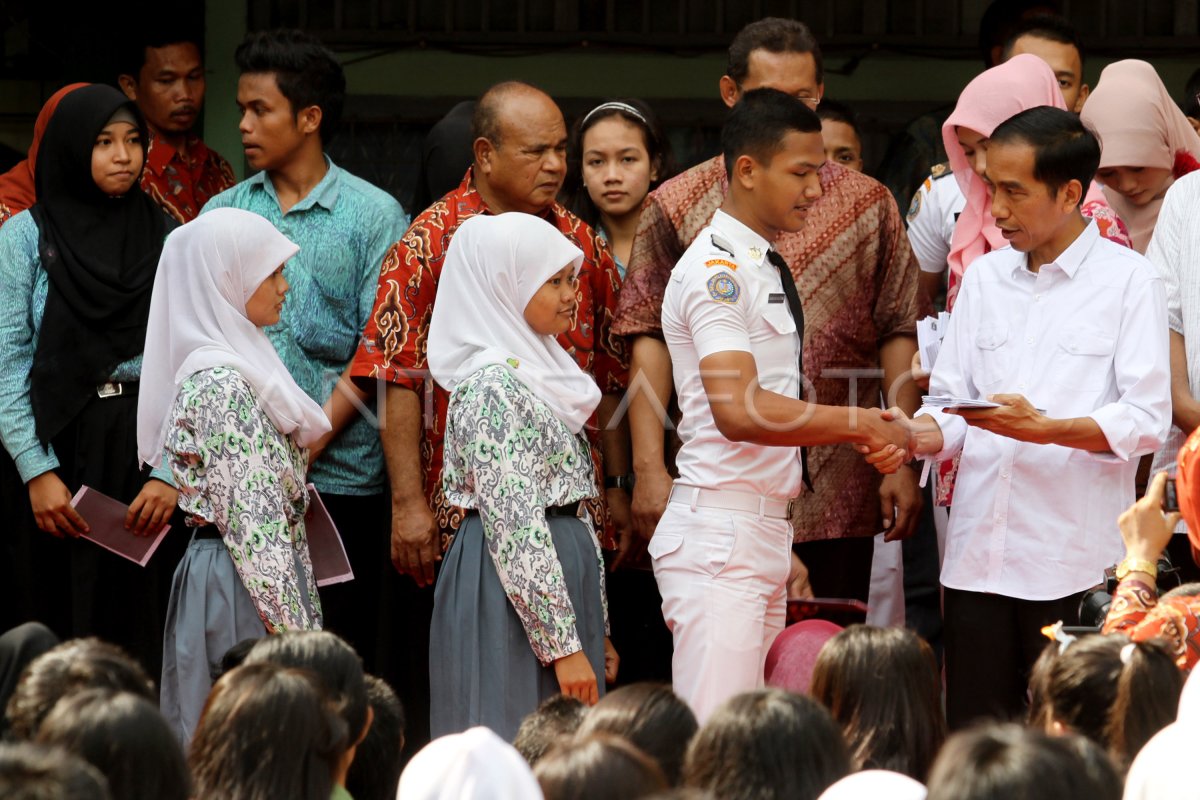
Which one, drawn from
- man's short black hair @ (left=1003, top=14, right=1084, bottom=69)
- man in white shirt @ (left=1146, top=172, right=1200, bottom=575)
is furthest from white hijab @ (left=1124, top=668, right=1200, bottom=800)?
man's short black hair @ (left=1003, top=14, right=1084, bottom=69)

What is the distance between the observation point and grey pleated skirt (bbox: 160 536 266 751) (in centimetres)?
411

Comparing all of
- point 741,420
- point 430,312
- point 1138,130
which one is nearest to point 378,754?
point 741,420

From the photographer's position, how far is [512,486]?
403cm

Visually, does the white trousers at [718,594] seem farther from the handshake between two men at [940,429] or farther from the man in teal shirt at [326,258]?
the man in teal shirt at [326,258]

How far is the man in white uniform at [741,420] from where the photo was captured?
407cm

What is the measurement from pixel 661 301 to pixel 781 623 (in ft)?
3.09

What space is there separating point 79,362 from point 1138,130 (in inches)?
119

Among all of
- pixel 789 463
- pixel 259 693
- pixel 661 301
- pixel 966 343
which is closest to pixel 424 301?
pixel 661 301

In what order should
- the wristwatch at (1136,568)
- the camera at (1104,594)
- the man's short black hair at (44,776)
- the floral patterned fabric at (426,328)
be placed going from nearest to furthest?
the man's short black hair at (44,776)
the wristwatch at (1136,568)
the camera at (1104,594)
the floral patterned fabric at (426,328)

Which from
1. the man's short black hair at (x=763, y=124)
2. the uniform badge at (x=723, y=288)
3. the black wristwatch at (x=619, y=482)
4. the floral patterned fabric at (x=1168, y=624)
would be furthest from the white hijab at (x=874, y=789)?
the black wristwatch at (x=619, y=482)

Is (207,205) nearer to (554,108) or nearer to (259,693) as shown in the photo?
(554,108)

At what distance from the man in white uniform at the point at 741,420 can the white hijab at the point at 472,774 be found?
1.51 metres

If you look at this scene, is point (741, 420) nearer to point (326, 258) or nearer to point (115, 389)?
point (326, 258)

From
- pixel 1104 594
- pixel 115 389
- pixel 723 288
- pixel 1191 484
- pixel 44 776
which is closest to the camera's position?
pixel 44 776
